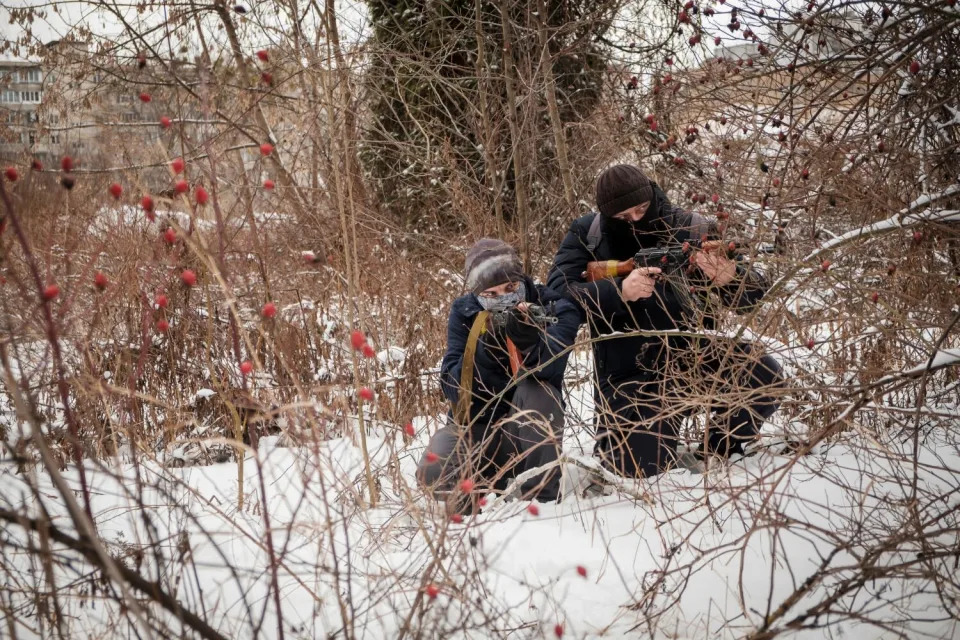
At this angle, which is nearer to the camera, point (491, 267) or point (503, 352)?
point (491, 267)

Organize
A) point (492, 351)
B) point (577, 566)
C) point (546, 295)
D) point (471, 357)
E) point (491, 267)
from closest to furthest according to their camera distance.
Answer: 1. point (577, 566)
2. point (471, 357)
3. point (491, 267)
4. point (492, 351)
5. point (546, 295)

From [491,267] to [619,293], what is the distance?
593 millimetres

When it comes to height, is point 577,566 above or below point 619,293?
below

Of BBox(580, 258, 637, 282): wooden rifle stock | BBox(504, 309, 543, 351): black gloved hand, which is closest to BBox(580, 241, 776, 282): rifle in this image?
BBox(580, 258, 637, 282): wooden rifle stock

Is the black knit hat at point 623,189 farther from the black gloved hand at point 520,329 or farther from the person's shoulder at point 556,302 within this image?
the black gloved hand at point 520,329

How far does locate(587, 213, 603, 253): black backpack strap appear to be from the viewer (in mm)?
3413

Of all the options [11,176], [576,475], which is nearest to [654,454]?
[576,475]

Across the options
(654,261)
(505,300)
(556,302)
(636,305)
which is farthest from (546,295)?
(654,261)

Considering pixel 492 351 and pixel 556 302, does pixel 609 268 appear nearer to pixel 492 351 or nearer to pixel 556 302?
pixel 556 302

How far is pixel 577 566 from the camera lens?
78.1 inches

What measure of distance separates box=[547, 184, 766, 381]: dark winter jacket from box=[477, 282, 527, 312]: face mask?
253mm

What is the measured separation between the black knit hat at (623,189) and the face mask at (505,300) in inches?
22.0

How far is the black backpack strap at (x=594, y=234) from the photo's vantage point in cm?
341

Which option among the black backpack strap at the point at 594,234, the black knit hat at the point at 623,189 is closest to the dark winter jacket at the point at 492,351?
the black backpack strap at the point at 594,234
